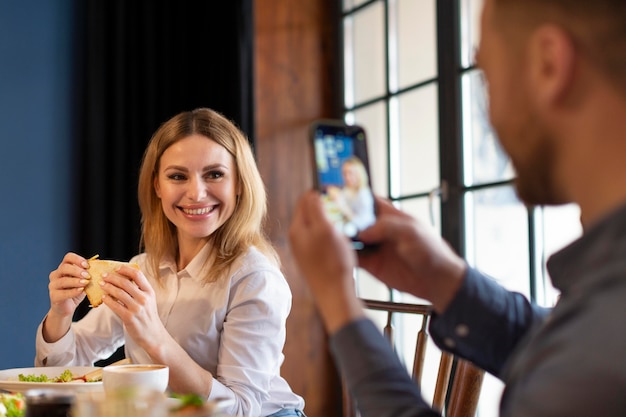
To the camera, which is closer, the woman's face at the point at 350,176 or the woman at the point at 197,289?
the woman's face at the point at 350,176

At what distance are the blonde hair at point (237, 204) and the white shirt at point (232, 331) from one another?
2.8 inches

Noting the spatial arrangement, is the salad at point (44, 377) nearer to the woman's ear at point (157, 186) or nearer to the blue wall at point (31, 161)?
the woman's ear at point (157, 186)

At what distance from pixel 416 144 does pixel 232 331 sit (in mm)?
1977

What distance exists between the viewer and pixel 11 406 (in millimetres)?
1271


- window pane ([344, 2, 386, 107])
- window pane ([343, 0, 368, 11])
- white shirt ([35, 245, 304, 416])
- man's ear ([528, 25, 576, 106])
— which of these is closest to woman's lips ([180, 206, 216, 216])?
white shirt ([35, 245, 304, 416])

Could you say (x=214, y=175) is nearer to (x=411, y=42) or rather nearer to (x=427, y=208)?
(x=427, y=208)

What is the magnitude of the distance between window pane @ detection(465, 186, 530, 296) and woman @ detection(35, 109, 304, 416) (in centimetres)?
123

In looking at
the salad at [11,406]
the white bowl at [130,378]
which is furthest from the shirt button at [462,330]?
the salad at [11,406]

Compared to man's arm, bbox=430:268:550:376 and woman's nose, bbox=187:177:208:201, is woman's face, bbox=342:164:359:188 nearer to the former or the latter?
man's arm, bbox=430:268:550:376

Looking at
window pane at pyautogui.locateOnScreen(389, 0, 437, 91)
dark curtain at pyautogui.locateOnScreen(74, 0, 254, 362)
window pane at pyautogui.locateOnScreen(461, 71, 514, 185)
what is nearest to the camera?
window pane at pyautogui.locateOnScreen(461, 71, 514, 185)

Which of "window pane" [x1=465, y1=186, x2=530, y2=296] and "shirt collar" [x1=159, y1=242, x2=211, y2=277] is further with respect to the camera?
"window pane" [x1=465, y1=186, x2=530, y2=296]

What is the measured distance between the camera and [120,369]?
1272mm

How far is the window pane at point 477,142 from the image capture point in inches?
126

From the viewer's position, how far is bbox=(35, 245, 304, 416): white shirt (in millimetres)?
1885
